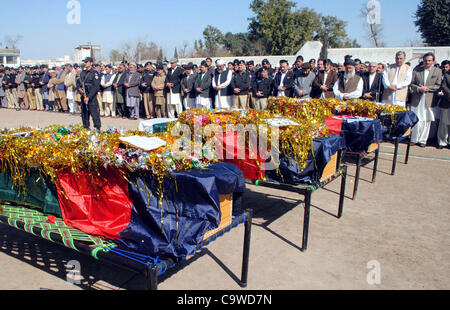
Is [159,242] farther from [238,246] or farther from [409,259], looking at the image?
[409,259]

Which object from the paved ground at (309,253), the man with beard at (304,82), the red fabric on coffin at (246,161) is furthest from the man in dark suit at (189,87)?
the red fabric on coffin at (246,161)

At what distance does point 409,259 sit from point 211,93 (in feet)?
30.0

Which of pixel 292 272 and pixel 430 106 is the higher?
pixel 430 106

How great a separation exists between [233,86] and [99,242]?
8.69 meters

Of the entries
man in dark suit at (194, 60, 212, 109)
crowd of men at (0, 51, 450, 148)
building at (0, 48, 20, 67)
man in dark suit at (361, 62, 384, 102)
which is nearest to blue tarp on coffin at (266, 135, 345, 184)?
crowd of men at (0, 51, 450, 148)

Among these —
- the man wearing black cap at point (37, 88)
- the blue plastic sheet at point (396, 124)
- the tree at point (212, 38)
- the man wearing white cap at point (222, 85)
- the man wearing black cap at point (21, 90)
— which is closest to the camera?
the blue plastic sheet at point (396, 124)

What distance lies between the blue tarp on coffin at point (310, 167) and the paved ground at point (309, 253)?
0.68 m

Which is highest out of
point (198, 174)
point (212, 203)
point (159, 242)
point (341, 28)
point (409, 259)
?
point (341, 28)

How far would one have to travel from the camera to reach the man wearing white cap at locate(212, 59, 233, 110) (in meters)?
11.2

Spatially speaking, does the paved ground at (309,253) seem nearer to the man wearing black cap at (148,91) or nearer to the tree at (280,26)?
the man wearing black cap at (148,91)

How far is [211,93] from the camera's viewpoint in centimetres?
1198

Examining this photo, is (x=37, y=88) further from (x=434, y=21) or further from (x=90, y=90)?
(x=434, y=21)

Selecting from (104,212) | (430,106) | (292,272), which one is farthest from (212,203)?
(430,106)

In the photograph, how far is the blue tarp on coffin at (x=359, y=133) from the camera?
551cm
